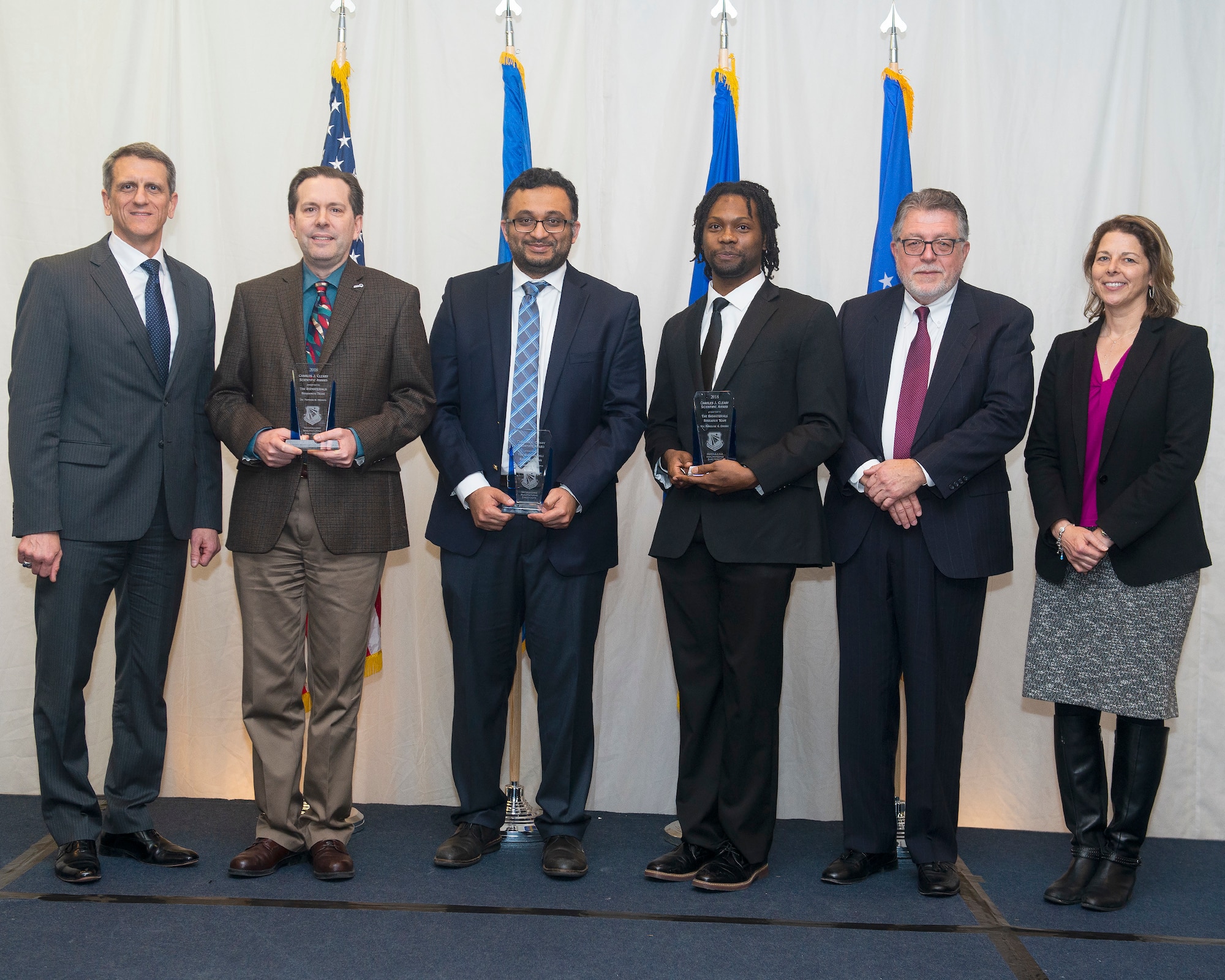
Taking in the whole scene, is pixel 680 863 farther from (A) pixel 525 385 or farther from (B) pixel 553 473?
(A) pixel 525 385

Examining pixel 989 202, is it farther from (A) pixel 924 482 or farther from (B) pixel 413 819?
(B) pixel 413 819

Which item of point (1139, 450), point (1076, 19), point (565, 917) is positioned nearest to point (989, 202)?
point (1076, 19)

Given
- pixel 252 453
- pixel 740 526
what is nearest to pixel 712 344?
pixel 740 526

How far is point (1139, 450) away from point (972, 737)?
144 cm

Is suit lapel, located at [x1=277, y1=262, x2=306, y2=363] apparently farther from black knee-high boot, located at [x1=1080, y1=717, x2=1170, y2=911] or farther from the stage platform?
black knee-high boot, located at [x1=1080, y1=717, x2=1170, y2=911]

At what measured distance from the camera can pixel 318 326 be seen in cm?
303

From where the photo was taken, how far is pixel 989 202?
383cm

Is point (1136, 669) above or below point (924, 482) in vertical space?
below

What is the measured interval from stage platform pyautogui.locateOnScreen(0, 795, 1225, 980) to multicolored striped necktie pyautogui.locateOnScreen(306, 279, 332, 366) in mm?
1498

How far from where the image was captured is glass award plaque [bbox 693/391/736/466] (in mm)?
2859

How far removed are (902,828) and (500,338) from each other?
2.01 m

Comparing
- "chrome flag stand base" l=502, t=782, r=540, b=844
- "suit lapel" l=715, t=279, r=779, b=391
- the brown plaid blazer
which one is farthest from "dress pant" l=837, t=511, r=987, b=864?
the brown plaid blazer

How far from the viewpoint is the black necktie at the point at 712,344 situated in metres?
3.07

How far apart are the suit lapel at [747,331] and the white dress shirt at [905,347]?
392 mm
